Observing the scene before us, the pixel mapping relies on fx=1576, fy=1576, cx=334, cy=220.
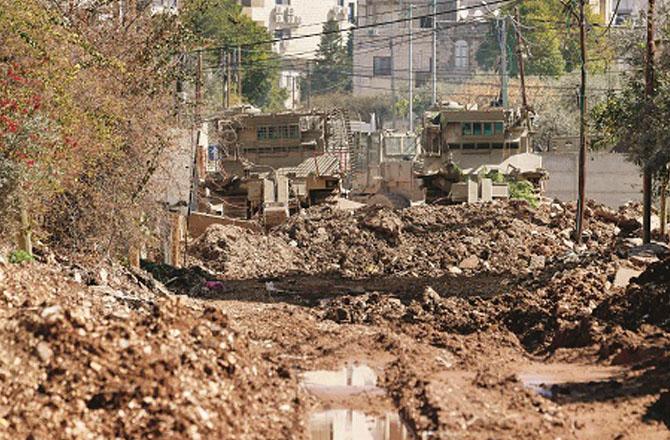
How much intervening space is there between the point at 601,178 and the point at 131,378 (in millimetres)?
42337

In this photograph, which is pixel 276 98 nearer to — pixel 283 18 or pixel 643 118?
pixel 283 18

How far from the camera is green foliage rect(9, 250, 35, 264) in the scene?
19.3m

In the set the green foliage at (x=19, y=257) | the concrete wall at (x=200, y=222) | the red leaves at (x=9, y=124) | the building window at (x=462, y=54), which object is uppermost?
the red leaves at (x=9, y=124)

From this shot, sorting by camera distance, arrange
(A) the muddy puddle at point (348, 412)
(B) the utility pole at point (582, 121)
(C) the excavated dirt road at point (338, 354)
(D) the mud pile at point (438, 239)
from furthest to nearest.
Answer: (B) the utility pole at point (582, 121)
(D) the mud pile at point (438, 239)
(A) the muddy puddle at point (348, 412)
(C) the excavated dirt road at point (338, 354)

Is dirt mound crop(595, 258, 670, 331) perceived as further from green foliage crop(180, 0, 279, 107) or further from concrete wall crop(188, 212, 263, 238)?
green foliage crop(180, 0, 279, 107)

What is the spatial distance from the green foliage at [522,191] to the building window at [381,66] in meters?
73.9

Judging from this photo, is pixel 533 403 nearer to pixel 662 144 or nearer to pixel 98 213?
pixel 98 213

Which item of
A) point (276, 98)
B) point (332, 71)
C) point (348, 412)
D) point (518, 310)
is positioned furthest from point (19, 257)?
point (332, 71)

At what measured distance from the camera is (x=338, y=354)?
1739 cm

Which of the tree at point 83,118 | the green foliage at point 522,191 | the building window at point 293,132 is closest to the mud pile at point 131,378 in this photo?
Answer: the tree at point 83,118

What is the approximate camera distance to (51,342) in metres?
12.6

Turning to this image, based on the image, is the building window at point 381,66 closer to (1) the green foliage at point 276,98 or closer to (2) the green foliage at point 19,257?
(1) the green foliage at point 276,98

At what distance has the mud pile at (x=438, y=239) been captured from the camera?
3262cm

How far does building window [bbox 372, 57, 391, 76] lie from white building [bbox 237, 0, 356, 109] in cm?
383
